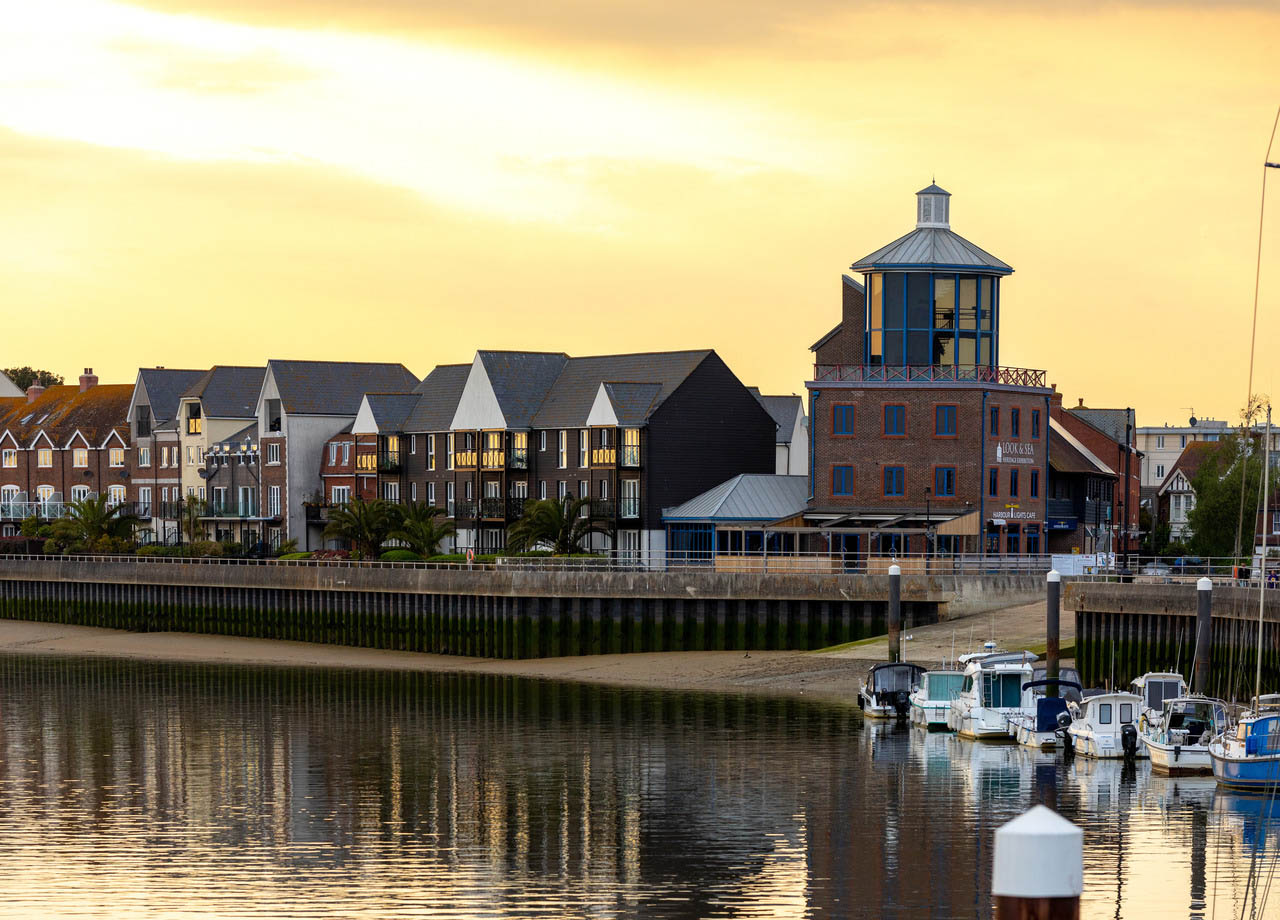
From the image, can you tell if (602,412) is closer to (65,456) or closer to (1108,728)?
(1108,728)

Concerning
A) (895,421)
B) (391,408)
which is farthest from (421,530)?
(895,421)

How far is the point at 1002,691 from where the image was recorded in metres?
56.6

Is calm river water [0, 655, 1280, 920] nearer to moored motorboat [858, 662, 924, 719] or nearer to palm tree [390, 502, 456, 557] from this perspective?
moored motorboat [858, 662, 924, 719]

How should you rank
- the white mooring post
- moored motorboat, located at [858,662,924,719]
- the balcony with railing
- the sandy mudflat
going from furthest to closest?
the balcony with railing, the sandy mudflat, moored motorboat, located at [858,662,924,719], the white mooring post

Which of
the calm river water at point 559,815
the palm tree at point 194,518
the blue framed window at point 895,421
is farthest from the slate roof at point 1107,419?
the calm river water at point 559,815

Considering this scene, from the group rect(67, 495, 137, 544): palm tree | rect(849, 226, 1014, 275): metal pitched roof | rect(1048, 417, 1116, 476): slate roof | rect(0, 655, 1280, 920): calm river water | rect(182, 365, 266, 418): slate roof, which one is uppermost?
rect(849, 226, 1014, 275): metal pitched roof

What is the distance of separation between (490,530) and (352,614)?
1947 centimetres

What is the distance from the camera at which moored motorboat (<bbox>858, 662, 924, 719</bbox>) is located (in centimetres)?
6081

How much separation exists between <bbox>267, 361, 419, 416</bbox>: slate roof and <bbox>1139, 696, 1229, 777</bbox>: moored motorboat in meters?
85.7

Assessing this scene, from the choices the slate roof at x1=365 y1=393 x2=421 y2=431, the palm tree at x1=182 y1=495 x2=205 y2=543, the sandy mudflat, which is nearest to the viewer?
the sandy mudflat

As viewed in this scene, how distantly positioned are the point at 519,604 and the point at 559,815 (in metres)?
42.8

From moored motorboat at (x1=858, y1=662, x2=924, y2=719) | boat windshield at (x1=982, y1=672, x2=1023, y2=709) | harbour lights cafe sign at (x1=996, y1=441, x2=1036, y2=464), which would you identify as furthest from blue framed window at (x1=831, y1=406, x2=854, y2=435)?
boat windshield at (x1=982, y1=672, x2=1023, y2=709)

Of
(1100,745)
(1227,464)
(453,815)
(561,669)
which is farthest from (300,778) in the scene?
(1227,464)

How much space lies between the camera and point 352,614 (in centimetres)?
9400
